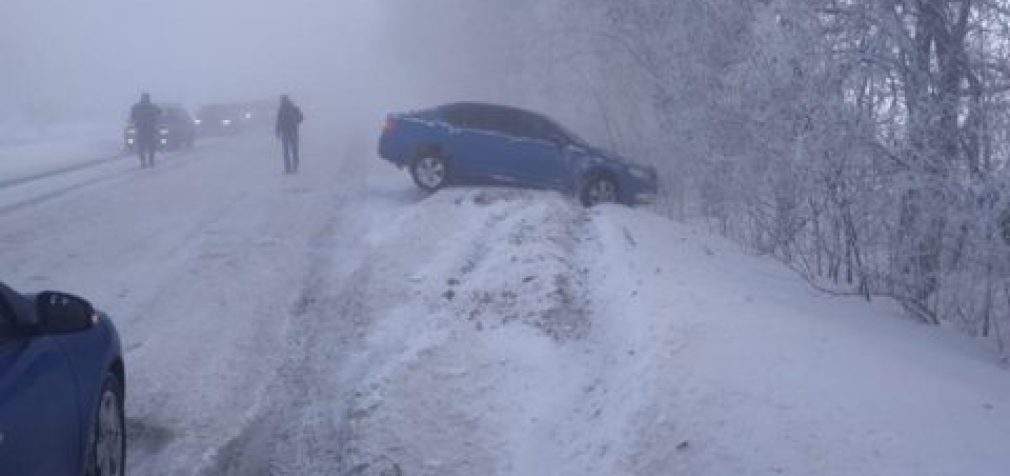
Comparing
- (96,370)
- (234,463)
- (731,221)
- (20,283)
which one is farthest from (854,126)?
(20,283)

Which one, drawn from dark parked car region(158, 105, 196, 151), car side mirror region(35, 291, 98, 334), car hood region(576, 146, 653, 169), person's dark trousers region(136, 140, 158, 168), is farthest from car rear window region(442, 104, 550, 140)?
dark parked car region(158, 105, 196, 151)

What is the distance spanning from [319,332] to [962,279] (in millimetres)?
5641

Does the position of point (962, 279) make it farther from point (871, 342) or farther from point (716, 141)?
point (716, 141)

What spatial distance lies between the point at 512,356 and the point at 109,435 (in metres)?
3.23

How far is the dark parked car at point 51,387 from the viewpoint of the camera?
3758mm

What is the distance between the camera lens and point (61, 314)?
166 inches

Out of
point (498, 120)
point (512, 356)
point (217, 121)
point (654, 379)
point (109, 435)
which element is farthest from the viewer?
point (217, 121)

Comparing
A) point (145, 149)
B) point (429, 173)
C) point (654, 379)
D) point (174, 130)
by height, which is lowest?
point (174, 130)

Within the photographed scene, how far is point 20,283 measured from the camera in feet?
33.2

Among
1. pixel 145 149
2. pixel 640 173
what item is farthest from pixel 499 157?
pixel 145 149

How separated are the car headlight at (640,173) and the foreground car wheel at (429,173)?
326cm

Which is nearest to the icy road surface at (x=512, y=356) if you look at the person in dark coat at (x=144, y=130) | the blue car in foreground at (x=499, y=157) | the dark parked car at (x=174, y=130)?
the blue car in foreground at (x=499, y=157)

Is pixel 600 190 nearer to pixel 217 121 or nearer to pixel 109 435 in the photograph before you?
pixel 109 435

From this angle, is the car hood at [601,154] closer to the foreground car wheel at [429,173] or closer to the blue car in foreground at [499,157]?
the blue car in foreground at [499,157]
